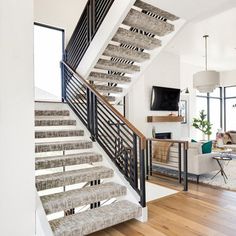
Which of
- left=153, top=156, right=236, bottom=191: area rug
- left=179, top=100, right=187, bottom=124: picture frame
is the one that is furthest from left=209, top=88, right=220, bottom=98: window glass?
left=153, top=156, right=236, bottom=191: area rug

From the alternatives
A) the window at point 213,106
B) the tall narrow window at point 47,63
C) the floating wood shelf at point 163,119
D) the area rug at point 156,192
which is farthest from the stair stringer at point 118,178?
the window at point 213,106

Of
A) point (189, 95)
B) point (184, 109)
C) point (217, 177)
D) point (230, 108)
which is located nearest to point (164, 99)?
point (184, 109)

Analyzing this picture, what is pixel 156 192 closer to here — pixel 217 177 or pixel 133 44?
pixel 217 177

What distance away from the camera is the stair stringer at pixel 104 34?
11.1 ft

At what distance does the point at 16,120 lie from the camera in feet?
7.63

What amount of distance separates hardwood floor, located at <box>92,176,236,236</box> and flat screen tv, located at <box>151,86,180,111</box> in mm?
A: 3978

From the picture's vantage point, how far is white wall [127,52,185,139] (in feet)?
24.1

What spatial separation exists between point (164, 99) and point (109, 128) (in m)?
4.44

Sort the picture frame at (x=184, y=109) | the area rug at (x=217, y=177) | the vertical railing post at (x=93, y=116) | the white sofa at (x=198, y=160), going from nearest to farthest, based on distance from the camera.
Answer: the vertical railing post at (x=93, y=116) < the area rug at (x=217, y=177) < the white sofa at (x=198, y=160) < the picture frame at (x=184, y=109)

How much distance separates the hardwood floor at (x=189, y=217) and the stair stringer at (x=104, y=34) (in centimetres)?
252

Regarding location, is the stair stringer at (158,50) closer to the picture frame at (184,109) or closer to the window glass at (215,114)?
the picture frame at (184,109)

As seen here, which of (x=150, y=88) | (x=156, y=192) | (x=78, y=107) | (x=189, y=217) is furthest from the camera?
(x=150, y=88)

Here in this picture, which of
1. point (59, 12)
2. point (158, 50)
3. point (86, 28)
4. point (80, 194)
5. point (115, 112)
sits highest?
point (59, 12)

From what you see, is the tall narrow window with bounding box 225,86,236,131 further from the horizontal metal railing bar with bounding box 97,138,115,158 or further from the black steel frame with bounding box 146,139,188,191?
the horizontal metal railing bar with bounding box 97,138,115,158
